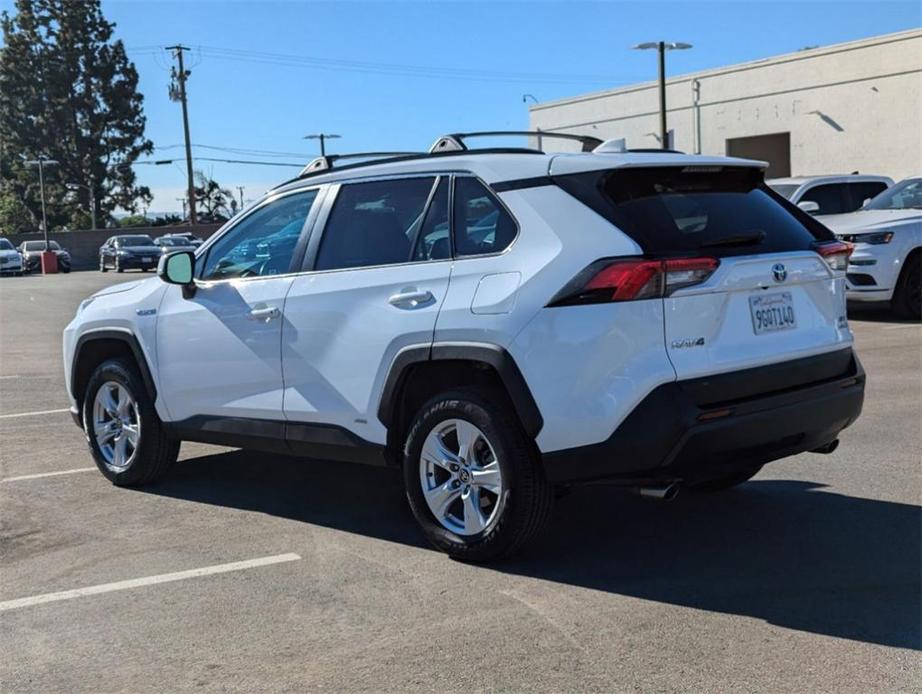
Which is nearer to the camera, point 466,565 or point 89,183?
point 466,565

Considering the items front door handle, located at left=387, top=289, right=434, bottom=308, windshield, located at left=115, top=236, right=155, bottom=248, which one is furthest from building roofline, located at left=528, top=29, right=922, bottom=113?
front door handle, located at left=387, top=289, right=434, bottom=308

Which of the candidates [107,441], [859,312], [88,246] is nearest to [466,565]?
[107,441]

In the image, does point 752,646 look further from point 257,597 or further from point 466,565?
point 257,597

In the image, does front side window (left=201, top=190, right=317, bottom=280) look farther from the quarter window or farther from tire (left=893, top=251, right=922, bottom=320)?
tire (left=893, top=251, right=922, bottom=320)

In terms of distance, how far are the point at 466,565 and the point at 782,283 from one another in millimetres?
1927

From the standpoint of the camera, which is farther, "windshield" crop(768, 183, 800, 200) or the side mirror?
"windshield" crop(768, 183, 800, 200)

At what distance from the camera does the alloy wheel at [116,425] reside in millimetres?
6492

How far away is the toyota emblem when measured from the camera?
457cm

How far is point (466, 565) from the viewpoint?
15.8 feet

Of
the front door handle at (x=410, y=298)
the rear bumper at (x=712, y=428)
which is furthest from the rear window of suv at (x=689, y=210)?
the front door handle at (x=410, y=298)

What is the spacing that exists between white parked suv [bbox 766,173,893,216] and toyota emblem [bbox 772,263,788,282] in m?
11.5

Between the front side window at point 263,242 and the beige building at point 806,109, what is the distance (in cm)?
3781

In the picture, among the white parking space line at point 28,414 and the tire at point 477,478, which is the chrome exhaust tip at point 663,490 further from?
the white parking space line at point 28,414

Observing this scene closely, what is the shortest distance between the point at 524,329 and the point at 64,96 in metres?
81.5
